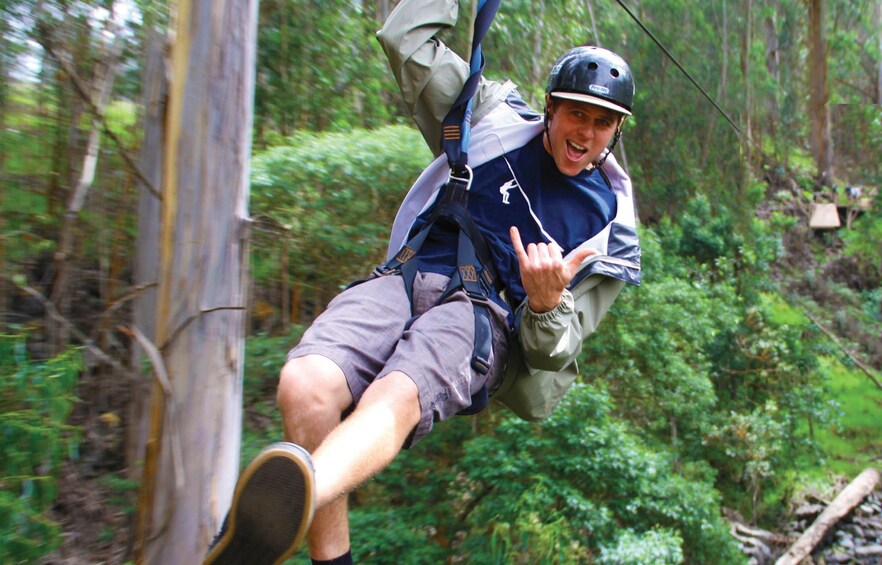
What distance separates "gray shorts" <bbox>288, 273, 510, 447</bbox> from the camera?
1.97 meters

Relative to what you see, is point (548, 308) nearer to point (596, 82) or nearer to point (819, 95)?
point (596, 82)

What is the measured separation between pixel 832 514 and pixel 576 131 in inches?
383

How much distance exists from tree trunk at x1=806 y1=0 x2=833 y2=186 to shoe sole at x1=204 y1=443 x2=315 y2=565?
19.8 metres

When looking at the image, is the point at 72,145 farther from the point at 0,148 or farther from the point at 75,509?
the point at 75,509

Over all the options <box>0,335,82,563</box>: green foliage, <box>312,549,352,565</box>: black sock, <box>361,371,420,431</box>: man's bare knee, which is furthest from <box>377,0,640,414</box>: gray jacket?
<box>0,335,82,563</box>: green foliage

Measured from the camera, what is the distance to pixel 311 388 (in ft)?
6.17

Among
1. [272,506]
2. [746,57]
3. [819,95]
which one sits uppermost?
[746,57]

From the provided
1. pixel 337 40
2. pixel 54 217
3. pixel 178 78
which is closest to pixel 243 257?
pixel 178 78

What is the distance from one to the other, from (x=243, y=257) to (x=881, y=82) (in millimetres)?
19354

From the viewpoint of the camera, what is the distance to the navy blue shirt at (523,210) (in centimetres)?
248

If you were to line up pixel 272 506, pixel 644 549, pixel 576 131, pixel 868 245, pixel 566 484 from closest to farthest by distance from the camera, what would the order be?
pixel 272 506
pixel 576 131
pixel 566 484
pixel 644 549
pixel 868 245

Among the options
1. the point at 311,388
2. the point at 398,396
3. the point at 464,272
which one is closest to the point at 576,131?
the point at 464,272

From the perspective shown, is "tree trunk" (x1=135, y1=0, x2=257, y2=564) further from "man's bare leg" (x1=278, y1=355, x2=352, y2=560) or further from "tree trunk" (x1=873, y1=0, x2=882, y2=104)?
"tree trunk" (x1=873, y1=0, x2=882, y2=104)

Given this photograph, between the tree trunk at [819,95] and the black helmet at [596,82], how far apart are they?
60.3 feet
